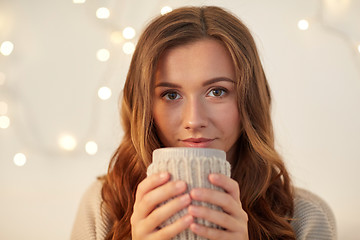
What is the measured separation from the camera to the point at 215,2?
6.46 ft

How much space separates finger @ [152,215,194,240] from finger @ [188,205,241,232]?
0.02 metres

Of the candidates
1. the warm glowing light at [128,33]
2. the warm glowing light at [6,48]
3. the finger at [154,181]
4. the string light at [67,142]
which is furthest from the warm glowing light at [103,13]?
the finger at [154,181]

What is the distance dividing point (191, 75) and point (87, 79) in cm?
108

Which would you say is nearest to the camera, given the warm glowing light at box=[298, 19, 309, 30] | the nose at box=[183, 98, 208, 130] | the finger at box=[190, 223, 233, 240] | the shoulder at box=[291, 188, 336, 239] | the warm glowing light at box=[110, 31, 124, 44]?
the finger at box=[190, 223, 233, 240]

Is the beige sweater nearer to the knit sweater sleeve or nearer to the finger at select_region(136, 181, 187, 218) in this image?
the knit sweater sleeve

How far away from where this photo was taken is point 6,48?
2113mm

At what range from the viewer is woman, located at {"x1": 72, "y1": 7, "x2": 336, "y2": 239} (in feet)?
4.03

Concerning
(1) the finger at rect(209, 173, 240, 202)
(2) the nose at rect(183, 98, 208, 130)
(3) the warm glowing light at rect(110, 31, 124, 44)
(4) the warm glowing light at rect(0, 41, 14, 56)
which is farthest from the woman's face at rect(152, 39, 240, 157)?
(4) the warm glowing light at rect(0, 41, 14, 56)

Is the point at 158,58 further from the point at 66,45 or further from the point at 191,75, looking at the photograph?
the point at 66,45

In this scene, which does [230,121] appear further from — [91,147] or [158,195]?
[91,147]

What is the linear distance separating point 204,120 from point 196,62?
162 mm

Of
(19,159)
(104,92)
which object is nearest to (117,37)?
(104,92)

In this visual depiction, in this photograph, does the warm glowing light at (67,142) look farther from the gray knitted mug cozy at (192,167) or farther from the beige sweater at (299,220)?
the gray knitted mug cozy at (192,167)

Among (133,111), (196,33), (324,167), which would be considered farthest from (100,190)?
(324,167)
